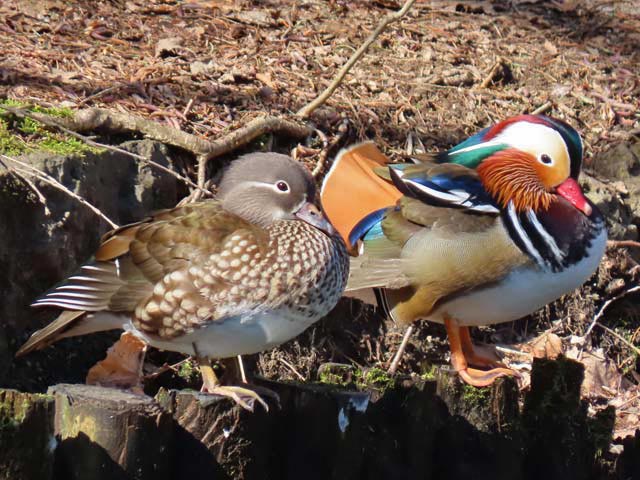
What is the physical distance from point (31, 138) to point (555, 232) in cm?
190

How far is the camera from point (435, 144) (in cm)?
517

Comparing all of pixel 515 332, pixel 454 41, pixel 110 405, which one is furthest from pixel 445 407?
pixel 454 41

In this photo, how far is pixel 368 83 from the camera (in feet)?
17.7

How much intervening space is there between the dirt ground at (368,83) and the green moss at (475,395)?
1024 millimetres

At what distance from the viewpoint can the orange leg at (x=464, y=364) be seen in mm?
3570

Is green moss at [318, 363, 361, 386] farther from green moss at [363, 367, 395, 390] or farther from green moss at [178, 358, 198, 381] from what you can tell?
green moss at [178, 358, 198, 381]

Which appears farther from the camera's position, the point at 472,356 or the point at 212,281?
the point at 472,356

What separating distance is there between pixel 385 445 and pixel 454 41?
3342mm

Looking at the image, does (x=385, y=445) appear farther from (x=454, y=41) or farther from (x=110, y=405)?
(x=454, y=41)

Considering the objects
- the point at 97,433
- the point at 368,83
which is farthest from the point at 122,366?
the point at 368,83

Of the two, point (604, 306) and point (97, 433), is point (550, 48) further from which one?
point (97, 433)

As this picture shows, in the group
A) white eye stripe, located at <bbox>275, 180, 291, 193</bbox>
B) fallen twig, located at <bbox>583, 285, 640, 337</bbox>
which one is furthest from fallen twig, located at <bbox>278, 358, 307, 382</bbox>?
fallen twig, located at <bbox>583, 285, 640, 337</bbox>

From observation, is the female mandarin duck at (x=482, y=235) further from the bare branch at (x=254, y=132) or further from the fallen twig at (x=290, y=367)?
the bare branch at (x=254, y=132)

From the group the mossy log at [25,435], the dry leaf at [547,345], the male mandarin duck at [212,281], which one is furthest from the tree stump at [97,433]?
the dry leaf at [547,345]
